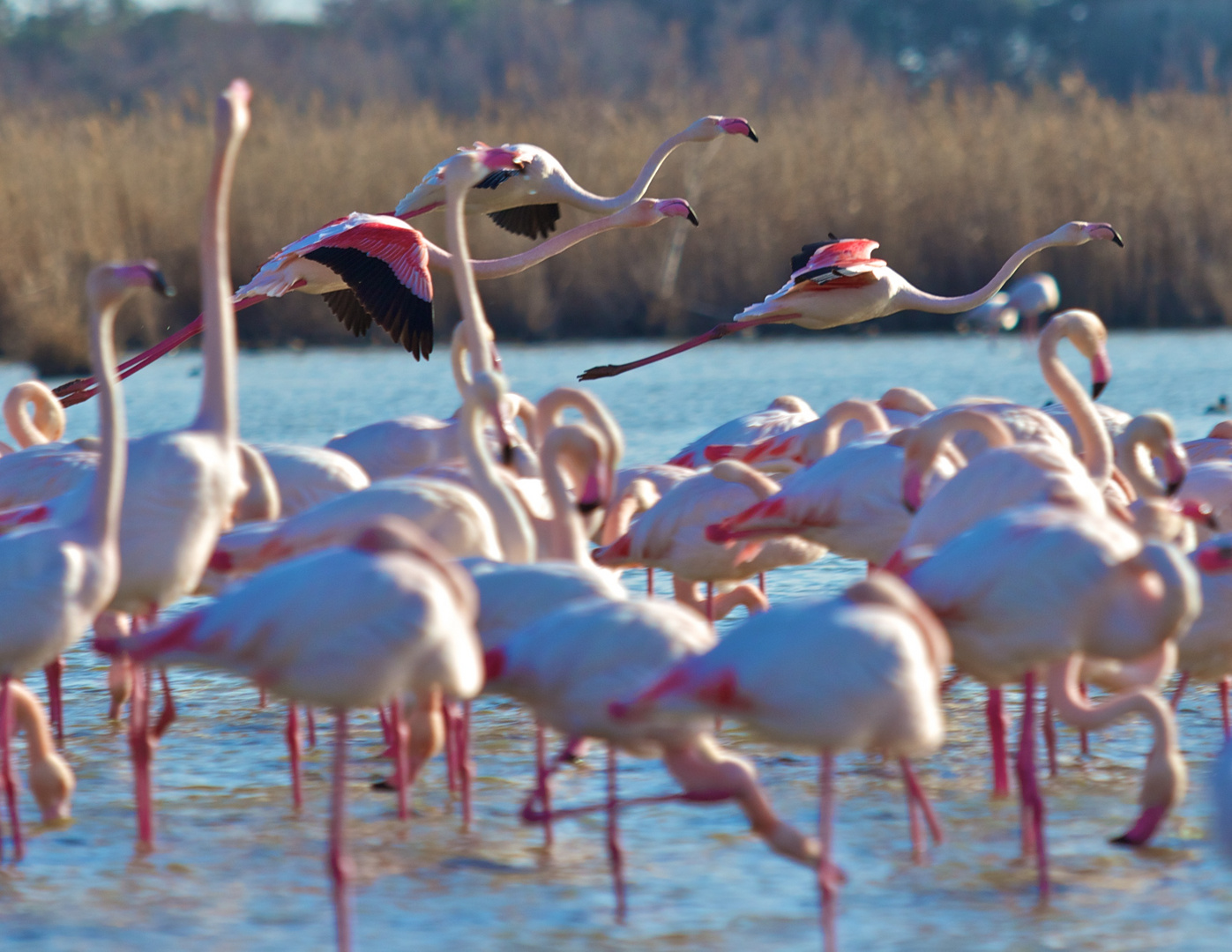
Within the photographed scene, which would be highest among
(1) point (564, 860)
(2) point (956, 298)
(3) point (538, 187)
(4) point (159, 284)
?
(3) point (538, 187)

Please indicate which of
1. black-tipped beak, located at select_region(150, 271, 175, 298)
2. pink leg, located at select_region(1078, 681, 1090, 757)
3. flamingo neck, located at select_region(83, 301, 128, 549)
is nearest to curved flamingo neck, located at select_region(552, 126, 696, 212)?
pink leg, located at select_region(1078, 681, 1090, 757)

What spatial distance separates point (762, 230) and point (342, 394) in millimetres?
3863

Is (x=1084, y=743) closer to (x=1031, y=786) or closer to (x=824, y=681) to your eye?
(x=1031, y=786)

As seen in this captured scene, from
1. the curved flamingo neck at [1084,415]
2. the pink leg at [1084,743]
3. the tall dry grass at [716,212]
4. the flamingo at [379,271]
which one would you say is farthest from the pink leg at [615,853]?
the tall dry grass at [716,212]

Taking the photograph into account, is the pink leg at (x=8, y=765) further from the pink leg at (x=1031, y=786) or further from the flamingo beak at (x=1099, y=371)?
the flamingo beak at (x=1099, y=371)

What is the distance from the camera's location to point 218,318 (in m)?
4.55

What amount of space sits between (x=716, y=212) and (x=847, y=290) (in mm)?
7092

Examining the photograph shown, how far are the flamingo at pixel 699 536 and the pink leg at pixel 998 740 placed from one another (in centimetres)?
108

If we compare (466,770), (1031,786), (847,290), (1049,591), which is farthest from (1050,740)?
(847,290)

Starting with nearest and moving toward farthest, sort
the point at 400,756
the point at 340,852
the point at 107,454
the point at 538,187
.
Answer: the point at 340,852, the point at 107,454, the point at 400,756, the point at 538,187

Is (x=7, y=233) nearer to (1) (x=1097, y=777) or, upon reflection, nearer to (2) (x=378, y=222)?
(2) (x=378, y=222)

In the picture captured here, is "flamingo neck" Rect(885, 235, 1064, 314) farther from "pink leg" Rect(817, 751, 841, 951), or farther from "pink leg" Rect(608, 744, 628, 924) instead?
"pink leg" Rect(817, 751, 841, 951)

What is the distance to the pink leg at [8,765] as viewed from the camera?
13.7ft

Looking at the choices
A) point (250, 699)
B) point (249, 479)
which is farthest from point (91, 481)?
point (250, 699)
